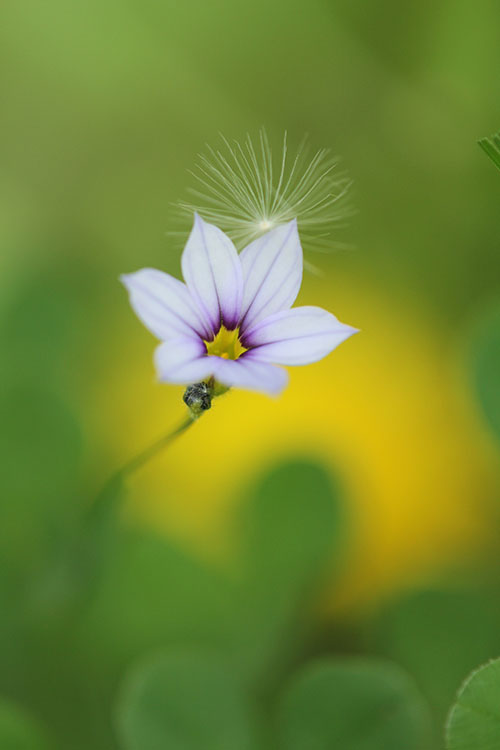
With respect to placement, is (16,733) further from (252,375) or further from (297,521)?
(252,375)

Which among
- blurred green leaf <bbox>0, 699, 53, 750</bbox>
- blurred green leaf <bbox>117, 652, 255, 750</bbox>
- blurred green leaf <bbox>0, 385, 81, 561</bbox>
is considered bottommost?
blurred green leaf <bbox>0, 699, 53, 750</bbox>

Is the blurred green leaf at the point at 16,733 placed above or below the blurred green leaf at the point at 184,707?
below

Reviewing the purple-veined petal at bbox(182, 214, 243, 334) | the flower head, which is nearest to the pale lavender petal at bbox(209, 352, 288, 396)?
the flower head

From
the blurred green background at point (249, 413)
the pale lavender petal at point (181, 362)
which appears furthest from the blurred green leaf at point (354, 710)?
the pale lavender petal at point (181, 362)

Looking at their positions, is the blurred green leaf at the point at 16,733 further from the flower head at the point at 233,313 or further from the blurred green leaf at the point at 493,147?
the blurred green leaf at the point at 493,147

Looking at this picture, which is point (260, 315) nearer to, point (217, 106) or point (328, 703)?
point (328, 703)

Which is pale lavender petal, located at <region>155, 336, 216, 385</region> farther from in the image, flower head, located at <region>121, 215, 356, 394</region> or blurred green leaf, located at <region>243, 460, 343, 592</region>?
blurred green leaf, located at <region>243, 460, 343, 592</region>

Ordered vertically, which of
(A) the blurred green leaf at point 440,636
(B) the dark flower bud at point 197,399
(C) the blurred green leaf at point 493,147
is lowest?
(A) the blurred green leaf at point 440,636
